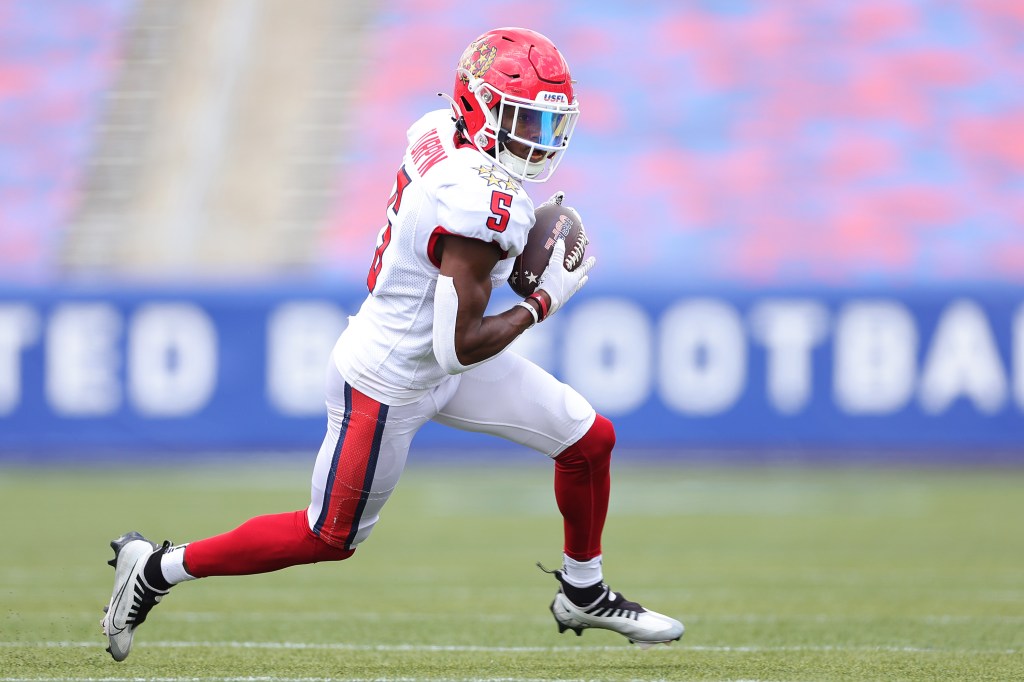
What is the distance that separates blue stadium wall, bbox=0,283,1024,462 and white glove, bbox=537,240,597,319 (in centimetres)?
630

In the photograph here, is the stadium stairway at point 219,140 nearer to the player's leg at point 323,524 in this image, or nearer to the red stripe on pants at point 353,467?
the player's leg at point 323,524

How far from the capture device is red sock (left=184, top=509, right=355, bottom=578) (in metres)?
3.74

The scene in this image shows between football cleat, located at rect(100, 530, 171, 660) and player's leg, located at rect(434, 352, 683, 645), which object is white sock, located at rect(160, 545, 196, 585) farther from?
player's leg, located at rect(434, 352, 683, 645)

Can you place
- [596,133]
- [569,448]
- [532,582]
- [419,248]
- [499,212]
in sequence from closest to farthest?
[499,212] → [419,248] → [569,448] → [532,582] → [596,133]

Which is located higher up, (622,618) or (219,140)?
(622,618)

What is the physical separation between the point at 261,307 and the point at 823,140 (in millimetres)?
5469

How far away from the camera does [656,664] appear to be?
3.91 metres

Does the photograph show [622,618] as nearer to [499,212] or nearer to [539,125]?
[499,212]

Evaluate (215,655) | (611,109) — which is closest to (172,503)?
(215,655)

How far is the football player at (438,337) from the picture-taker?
11.6 feet

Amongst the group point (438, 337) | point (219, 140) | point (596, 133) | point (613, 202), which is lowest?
point (219, 140)

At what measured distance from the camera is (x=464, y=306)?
3.49m

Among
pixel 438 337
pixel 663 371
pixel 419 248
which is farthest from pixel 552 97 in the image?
pixel 663 371

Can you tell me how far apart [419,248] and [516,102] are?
0.44 m
